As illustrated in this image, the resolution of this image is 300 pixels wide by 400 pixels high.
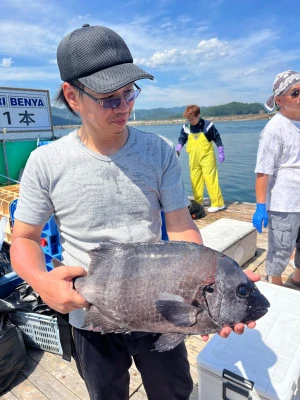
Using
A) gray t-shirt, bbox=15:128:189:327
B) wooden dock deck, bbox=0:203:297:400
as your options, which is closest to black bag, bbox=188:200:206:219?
wooden dock deck, bbox=0:203:297:400

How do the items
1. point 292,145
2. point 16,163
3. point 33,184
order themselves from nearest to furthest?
point 33,184 < point 292,145 < point 16,163

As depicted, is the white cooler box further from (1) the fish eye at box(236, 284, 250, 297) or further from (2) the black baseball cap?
(2) the black baseball cap

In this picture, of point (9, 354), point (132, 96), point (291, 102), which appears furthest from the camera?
point (291, 102)

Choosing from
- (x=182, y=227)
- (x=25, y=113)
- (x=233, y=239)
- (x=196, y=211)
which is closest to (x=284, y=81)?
(x=233, y=239)

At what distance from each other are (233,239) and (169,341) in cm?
333

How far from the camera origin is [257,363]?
2.11 meters

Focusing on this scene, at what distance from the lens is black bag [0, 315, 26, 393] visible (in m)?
2.81

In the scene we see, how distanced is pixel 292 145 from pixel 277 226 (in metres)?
0.90

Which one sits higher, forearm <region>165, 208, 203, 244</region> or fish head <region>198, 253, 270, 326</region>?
forearm <region>165, 208, 203, 244</region>

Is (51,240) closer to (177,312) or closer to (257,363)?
(257,363)

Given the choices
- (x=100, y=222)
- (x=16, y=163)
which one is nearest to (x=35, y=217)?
(x=100, y=222)

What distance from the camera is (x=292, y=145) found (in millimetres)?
3373

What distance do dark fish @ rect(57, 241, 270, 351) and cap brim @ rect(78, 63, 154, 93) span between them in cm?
74

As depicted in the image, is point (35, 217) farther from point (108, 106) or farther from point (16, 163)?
point (16, 163)
